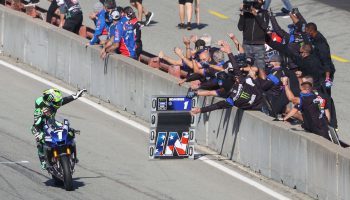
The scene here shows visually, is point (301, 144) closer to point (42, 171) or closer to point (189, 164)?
point (189, 164)

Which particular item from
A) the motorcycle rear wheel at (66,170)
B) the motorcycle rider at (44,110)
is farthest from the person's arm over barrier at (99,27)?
the motorcycle rear wheel at (66,170)

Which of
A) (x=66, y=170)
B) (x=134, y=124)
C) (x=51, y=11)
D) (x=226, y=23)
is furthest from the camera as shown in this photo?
(x=226, y=23)

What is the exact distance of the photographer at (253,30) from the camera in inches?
846

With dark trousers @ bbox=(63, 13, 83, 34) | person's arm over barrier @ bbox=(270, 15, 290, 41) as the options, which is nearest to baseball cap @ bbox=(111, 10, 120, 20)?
dark trousers @ bbox=(63, 13, 83, 34)

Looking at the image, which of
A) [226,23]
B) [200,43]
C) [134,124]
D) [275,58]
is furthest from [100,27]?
[226,23]

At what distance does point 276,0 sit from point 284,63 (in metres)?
10.2

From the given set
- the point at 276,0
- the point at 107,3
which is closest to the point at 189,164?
the point at 107,3

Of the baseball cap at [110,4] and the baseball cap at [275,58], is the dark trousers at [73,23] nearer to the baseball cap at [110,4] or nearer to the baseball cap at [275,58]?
the baseball cap at [110,4]

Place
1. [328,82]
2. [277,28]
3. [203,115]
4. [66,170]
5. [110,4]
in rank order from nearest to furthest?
[66,170]
[203,115]
[328,82]
[277,28]
[110,4]

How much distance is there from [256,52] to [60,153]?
17.8ft

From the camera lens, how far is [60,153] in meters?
17.4

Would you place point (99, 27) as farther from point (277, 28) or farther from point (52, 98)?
point (52, 98)

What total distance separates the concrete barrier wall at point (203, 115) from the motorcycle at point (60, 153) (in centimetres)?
346

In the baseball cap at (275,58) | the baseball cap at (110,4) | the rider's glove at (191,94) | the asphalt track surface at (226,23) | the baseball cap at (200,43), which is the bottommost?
the asphalt track surface at (226,23)
